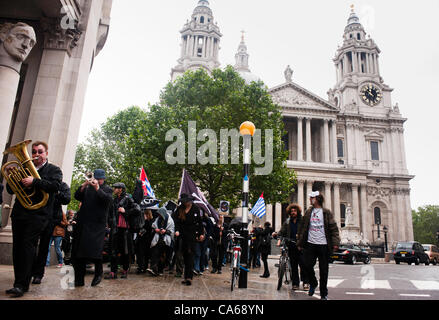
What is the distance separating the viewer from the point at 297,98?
4988cm

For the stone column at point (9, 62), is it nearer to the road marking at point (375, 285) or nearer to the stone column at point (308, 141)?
the road marking at point (375, 285)

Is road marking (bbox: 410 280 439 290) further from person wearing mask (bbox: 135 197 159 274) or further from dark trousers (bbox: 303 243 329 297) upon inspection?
person wearing mask (bbox: 135 197 159 274)

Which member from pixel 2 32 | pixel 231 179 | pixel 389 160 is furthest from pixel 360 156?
pixel 2 32

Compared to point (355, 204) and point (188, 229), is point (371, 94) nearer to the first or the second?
point (355, 204)

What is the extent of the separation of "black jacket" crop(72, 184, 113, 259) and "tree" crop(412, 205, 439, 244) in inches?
3284

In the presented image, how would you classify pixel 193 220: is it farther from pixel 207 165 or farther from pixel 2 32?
pixel 207 165

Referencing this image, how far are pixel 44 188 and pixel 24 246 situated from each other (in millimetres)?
847

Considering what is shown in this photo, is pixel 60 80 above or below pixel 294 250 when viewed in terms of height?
above

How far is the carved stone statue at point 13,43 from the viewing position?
7.27 m

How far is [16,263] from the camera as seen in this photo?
4422 millimetres

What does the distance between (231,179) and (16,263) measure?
15.5m

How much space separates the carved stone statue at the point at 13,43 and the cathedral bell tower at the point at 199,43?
51.3 meters

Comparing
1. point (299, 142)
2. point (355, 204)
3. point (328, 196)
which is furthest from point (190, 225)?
point (299, 142)

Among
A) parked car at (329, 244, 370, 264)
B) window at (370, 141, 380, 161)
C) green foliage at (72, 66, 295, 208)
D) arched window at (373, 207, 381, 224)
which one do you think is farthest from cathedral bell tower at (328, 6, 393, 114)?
green foliage at (72, 66, 295, 208)
